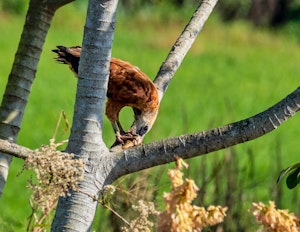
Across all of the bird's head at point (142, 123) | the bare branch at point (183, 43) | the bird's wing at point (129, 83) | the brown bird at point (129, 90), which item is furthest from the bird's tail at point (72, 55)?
the bare branch at point (183, 43)

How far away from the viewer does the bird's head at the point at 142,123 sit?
3.56 meters

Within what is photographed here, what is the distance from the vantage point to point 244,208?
5949 millimetres

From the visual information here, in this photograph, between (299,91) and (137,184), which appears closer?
(299,91)

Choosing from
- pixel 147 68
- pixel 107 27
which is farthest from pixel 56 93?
pixel 107 27

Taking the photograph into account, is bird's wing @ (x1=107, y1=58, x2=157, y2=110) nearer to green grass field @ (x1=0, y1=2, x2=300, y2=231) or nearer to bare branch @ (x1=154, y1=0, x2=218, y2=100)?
bare branch @ (x1=154, y1=0, x2=218, y2=100)

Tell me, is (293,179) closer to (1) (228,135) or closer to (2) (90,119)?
(1) (228,135)

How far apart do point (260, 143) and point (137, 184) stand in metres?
9.66

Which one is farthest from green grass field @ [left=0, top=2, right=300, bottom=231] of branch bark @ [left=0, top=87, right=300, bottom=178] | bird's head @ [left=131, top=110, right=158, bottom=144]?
branch bark @ [left=0, top=87, right=300, bottom=178]

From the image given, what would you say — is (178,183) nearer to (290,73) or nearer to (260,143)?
(260,143)

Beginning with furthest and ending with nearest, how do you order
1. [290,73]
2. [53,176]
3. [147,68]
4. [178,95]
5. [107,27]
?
1. [290,73]
2. [147,68]
3. [178,95]
4. [107,27]
5. [53,176]

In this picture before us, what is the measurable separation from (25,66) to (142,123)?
20.4 inches

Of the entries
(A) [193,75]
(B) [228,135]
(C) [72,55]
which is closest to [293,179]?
(B) [228,135]

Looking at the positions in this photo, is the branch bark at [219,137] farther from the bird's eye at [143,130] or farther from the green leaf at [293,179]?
the bird's eye at [143,130]

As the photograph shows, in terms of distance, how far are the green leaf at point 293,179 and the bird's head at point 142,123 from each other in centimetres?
69
